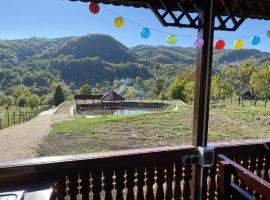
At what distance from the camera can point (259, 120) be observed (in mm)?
12648

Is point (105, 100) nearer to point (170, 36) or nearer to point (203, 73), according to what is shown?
point (170, 36)

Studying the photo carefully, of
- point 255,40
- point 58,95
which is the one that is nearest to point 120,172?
point 255,40

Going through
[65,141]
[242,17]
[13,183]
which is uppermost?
[242,17]

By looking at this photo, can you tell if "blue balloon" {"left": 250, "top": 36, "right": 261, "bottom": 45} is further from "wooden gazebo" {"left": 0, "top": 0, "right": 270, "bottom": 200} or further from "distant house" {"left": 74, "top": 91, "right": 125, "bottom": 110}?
"distant house" {"left": 74, "top": 91, "right": 125, "bottom": 110}

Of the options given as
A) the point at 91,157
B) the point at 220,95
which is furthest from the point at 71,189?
the point at 220,95

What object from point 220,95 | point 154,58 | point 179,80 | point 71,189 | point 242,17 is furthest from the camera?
point 154,58

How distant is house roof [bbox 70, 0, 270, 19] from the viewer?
234 cm

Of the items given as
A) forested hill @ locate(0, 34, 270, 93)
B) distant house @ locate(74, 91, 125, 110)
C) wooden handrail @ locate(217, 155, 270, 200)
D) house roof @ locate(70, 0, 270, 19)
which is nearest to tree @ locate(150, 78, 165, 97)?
forested hill @ locate(0, 34, 270, 93)

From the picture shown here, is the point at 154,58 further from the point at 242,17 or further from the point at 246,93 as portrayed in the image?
the point at 242,17

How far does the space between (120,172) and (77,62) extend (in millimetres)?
63021

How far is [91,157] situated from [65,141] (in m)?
6.91

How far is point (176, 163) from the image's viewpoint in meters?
2.35

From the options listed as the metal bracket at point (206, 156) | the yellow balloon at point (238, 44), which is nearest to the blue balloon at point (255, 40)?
the yellow balloon at point (238, 44)

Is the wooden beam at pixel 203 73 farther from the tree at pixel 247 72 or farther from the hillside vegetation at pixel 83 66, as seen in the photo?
the hillside vegetation at pixel 83 66
